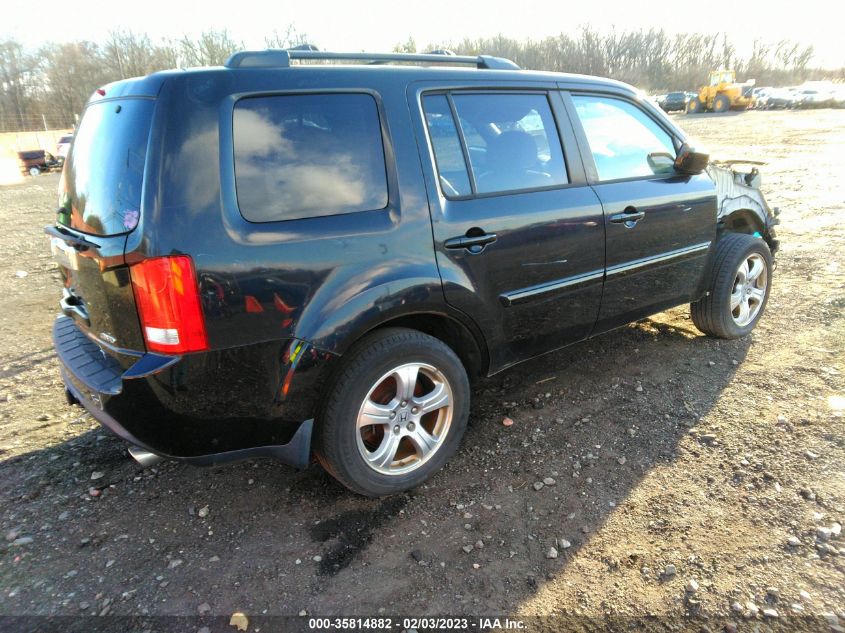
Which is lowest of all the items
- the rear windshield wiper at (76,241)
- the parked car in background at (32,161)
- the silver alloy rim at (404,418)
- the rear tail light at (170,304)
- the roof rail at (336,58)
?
the parked car in background at (32,161)

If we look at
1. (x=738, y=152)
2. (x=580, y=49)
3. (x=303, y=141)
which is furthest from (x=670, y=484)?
(x=580, y=49)

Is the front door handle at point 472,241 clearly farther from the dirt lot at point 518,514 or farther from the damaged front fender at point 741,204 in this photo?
the damaged front fender at point 741,204

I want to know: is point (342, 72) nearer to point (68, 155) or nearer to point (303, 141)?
point (303, 141)

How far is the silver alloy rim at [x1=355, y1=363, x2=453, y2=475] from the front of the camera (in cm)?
262

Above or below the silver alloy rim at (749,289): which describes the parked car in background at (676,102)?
above

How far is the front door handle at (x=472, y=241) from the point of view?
106 inches

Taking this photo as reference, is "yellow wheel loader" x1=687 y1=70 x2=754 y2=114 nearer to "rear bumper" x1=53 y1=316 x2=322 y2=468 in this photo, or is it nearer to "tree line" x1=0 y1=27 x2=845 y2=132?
"tree line" x1=0 y1=27 x2=845 y2=132

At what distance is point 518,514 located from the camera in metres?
2.62

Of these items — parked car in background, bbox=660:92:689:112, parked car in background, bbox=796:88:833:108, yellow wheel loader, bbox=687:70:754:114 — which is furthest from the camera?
parked car in background, bbox=660:92:689:112

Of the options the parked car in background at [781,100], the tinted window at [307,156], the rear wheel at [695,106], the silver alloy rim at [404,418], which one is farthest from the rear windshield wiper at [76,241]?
the parked car in background at [781,100]

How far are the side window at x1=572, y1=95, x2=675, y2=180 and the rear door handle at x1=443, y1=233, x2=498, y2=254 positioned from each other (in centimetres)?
103

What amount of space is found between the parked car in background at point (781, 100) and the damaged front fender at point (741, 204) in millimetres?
44334

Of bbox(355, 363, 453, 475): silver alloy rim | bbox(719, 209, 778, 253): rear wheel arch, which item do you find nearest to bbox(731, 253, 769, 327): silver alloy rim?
bbox(719, 209, 778, 253): rear wheel arch

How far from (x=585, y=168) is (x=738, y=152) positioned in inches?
697
